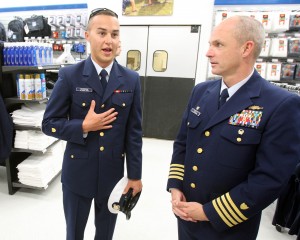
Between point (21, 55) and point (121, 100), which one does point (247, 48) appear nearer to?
point (121, 100)

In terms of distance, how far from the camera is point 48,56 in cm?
288

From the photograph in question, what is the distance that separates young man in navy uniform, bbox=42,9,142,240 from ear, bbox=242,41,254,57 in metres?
0.68

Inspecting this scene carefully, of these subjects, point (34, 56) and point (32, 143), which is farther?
point (32, 143)

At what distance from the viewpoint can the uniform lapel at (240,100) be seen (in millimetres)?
989

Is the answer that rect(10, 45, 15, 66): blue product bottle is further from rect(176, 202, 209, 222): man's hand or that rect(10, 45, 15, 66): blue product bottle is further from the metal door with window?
the metal door with window

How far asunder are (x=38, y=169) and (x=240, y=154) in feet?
7.90

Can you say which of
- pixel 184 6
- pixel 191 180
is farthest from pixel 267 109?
pixel 184 6

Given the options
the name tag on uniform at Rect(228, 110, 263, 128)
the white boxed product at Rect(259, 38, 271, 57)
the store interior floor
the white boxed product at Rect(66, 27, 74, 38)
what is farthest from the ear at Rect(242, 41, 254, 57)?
the white boxed product at Rect(66, 27, 74, 38)

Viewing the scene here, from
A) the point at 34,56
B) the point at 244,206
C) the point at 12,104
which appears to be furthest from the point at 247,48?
the point at 12,104

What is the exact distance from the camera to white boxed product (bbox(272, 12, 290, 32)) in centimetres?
404

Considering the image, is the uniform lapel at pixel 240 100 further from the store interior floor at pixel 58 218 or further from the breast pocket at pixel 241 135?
the store interior floor at pixel 58 218

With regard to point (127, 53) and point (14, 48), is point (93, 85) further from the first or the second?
point (127, 53)

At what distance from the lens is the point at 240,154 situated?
98cm

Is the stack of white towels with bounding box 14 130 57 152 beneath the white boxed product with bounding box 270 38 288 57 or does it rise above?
beneath
